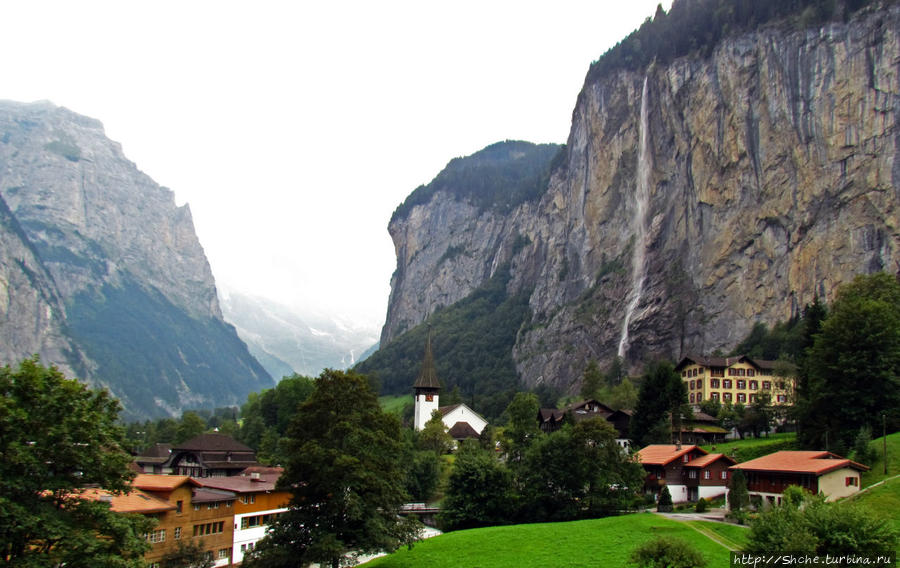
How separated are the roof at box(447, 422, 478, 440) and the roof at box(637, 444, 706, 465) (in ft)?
129

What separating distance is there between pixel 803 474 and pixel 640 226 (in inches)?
4249

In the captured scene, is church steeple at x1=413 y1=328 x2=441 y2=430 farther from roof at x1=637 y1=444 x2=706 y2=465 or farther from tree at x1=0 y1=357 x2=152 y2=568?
tree at x1=0 y1=357 x2=152 y2=568

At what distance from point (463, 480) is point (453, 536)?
982 cm

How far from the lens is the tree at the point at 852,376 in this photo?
51.9 m

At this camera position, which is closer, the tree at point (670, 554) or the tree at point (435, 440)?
the tree at point (670, 554)

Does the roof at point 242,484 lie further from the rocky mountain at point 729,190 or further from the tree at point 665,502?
the rocky mountain at point 729,190

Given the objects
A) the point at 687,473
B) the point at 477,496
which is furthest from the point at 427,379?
the point at 687,473

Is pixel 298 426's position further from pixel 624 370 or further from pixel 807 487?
pixel 624 370

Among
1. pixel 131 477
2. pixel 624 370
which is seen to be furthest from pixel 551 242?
pixel 131 477

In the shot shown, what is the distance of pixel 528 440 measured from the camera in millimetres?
69125

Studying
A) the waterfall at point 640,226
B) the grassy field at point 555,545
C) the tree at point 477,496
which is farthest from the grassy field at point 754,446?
the waterfall at point 640,226

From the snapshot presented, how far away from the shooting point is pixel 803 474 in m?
42.7

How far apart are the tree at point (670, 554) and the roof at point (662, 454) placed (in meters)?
30.0

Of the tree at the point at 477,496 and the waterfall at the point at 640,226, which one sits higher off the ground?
the waterfall at the point at 640,226
